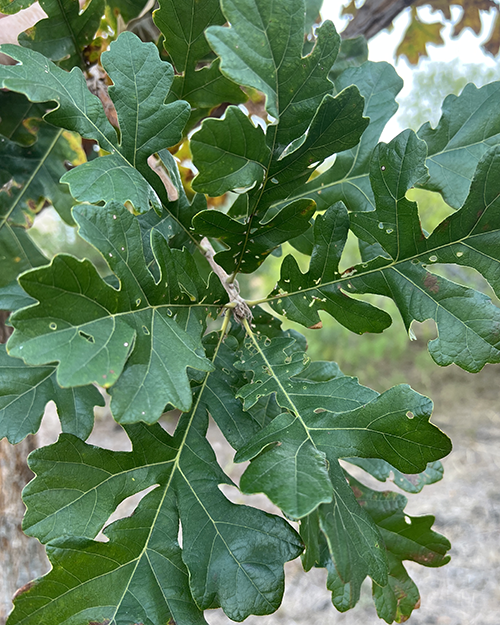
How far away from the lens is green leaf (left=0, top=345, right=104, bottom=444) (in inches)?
23.0

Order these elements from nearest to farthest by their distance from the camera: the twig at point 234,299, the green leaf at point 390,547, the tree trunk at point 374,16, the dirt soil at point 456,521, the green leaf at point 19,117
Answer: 1. the green leaf at point 390,547
2. the twig at point 234,299
3. the green leaf at point 19,117
4. the tree trunk at point 374,16
5. the dirt soil at point 456,521

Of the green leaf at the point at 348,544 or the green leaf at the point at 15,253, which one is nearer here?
the green leaf at the point at 348,544

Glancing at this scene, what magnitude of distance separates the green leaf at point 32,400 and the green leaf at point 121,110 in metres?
0.28

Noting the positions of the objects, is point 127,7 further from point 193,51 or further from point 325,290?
point 325,290

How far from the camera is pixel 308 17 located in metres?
0.86

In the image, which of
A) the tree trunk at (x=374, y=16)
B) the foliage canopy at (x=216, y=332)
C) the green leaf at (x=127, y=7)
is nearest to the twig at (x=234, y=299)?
the foliage canopy at (x=216, y=332)

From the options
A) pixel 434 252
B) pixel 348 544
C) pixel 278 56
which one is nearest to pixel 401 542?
pixel 348 544

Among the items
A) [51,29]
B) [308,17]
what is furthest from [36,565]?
[308,17]

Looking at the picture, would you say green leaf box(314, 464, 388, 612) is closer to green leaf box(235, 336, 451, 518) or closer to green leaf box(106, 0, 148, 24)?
green leaf box(235, 336, 451, 518)

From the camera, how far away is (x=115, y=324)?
42 centimetres

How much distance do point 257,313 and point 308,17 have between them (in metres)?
0.57

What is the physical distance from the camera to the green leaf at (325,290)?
56 cm

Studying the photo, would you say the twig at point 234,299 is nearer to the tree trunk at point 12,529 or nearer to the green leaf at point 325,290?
the green leaf at point 325,290

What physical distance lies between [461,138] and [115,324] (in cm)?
56
